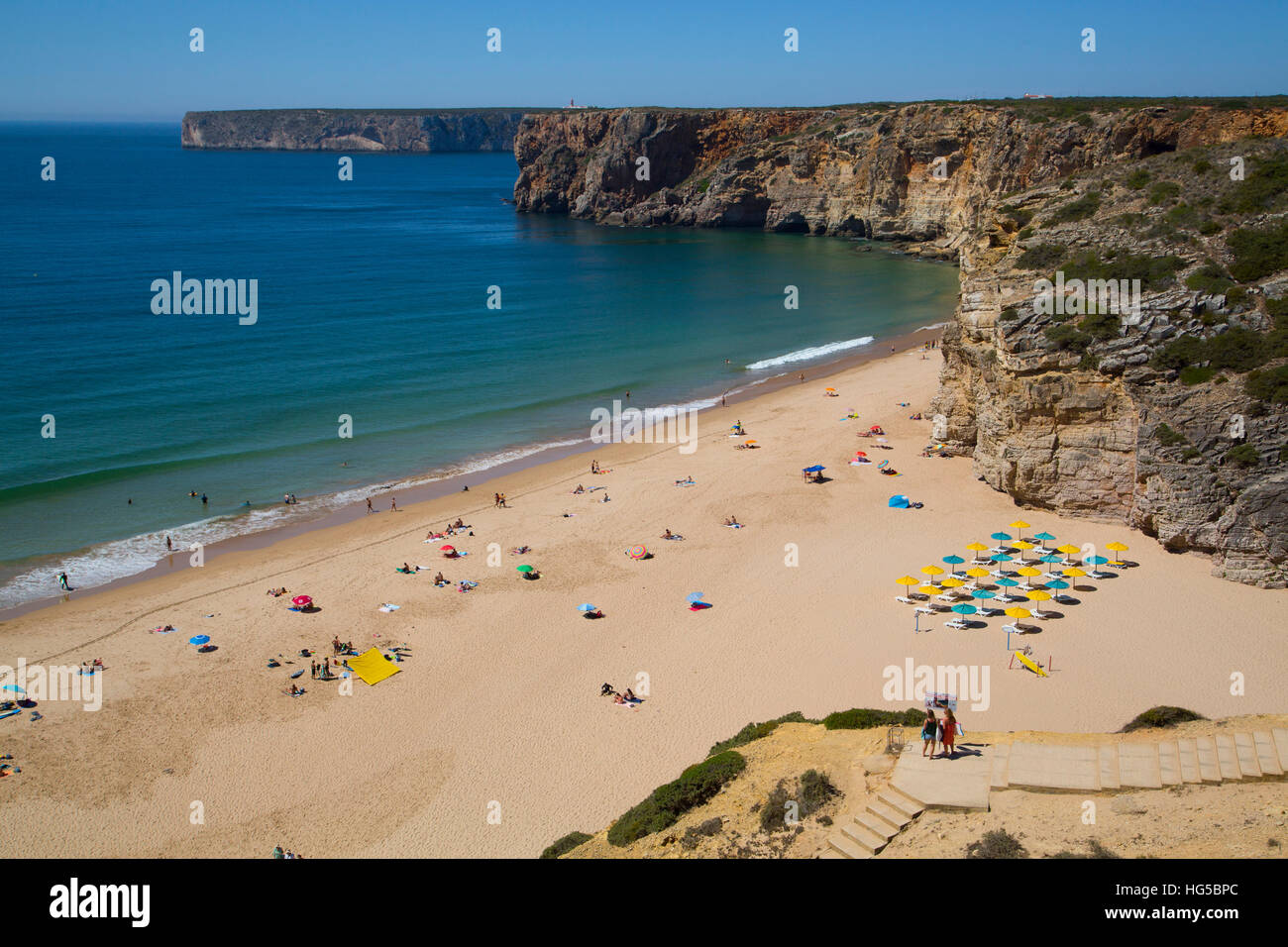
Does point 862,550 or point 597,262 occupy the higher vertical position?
point 597,262

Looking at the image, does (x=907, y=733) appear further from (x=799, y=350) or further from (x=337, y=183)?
(x=337, y=183)

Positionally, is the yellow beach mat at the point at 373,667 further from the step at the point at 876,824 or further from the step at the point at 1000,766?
the step at the point at 1000,766

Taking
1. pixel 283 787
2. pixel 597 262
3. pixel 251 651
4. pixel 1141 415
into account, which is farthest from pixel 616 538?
pixel 597 262

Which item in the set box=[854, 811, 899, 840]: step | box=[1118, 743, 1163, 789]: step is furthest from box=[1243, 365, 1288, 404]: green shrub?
box=[854, 811, 899, 840]: step

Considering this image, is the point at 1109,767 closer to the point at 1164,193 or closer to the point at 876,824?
the point at 876,824

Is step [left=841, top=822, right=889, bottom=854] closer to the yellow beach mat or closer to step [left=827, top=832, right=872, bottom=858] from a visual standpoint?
step [left=827, top=832, right=872, bottom=858]

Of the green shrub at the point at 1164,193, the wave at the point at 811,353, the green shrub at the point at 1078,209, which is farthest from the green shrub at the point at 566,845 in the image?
the wave at the point at 811,353
